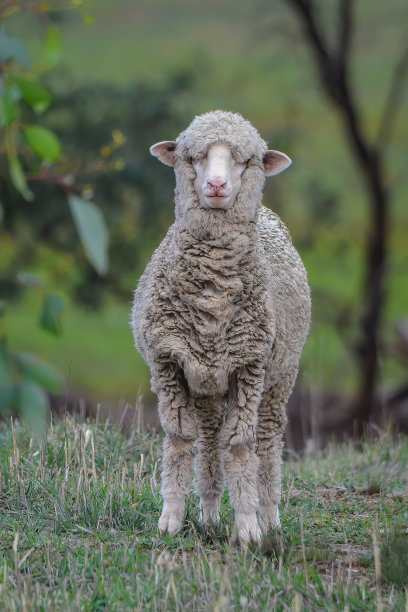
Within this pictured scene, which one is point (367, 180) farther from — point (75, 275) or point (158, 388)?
point (158, 388)

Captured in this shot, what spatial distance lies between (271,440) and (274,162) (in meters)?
1.38

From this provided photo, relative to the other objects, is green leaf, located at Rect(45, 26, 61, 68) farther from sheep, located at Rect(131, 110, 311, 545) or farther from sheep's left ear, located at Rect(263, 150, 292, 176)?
sheep's left ear, located at Rect(263, 150, 292, 176)

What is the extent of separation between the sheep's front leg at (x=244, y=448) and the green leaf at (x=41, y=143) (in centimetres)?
280

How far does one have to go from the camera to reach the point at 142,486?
4.72 m

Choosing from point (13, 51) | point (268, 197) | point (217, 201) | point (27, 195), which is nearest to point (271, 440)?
point (217, 201)

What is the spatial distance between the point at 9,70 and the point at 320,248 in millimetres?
13246

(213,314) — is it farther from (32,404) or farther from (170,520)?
(32,404)

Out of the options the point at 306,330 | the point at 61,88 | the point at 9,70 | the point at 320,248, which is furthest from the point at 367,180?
the point at 9,70

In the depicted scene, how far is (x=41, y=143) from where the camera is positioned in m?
1.27

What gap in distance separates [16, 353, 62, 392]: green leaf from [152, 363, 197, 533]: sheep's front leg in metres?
2.90

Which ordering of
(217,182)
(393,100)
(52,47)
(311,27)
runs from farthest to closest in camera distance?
(393,100) → (311,27) → (217,182) → (52,47)

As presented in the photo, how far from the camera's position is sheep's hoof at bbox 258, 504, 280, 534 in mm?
4230

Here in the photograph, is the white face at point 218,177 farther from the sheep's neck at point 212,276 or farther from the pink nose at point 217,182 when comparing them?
the sheep's neck at point 212,276

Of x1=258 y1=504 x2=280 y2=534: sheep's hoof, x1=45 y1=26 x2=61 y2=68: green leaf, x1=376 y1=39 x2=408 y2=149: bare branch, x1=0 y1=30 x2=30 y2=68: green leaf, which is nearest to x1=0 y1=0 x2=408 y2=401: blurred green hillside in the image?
x1=376 y1=39 x2=408 y2=149: bare branch
